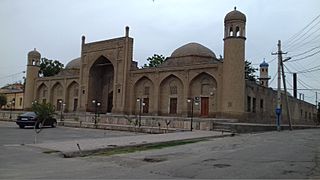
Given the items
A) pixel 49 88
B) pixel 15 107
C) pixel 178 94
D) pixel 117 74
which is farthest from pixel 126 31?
pixel 15 107

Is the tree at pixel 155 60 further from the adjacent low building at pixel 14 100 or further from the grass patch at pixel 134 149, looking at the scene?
the grass patch at pixel 134 149

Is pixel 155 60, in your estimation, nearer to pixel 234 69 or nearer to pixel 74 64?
pixel 74 64

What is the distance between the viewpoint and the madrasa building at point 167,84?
36.4 meters

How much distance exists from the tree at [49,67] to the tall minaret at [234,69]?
42.3 metres

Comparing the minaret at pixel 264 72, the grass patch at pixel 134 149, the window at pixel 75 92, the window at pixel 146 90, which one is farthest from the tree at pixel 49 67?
the grass patch at pixel 134 149

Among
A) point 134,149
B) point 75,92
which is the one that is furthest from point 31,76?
point 134,149

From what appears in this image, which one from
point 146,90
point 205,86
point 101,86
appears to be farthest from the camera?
point 101,86

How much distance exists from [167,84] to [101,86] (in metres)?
13.6

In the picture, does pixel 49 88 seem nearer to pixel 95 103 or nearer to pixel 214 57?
pixel 95 103

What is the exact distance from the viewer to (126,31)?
46656mm

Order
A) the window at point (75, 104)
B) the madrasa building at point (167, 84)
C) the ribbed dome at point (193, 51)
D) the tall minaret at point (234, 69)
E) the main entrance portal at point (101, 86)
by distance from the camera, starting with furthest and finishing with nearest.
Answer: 1. the window at point (75, 104)
2. the main entrance portal at point (101, 86)
3. the ribbed dome at point (193, 51)
4. the madrasa building at point (167, 84)
5. the tall minaret at point (234, 69)

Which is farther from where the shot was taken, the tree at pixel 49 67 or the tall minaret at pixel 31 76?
the tree at pixel 49 67

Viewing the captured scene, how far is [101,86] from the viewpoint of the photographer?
53531mm

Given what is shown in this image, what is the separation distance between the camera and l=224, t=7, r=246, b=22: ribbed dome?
37.0 m
